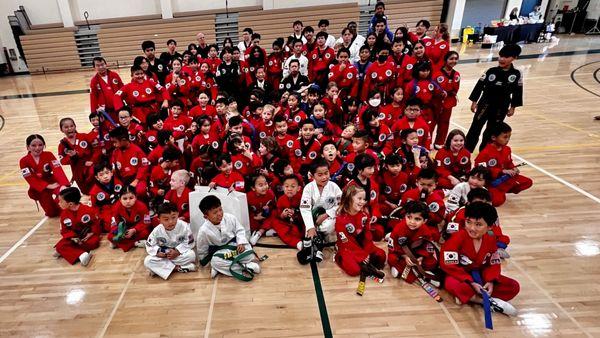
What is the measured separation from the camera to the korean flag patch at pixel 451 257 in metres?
2.89

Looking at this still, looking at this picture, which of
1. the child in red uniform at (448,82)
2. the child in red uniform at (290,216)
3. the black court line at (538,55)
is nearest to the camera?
the child in red uniform at (290,216)

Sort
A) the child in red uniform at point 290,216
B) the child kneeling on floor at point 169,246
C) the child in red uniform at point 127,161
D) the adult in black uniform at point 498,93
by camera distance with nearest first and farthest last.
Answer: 1. the child kneeling on floor at point 169,246
2. the child in red uniform at point 290,216
3. the child in red uniform at point 127,161
4. the adult in black uniform at point 498,93

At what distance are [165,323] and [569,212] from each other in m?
4.64

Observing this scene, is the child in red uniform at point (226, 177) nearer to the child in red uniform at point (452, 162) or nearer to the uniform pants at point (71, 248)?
the uniform pants at point (71, 248)

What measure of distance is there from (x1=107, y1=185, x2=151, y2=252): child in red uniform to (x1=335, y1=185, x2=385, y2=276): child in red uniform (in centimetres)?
221

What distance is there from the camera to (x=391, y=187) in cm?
403

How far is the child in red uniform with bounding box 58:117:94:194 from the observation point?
4.64m

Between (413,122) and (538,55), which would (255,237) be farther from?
(538,55)

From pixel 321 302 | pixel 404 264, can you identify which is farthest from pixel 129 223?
pixel 404 264

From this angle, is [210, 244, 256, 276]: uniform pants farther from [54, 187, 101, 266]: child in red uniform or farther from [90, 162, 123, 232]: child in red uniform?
[90, 162, 123, 232]: child in red uniform

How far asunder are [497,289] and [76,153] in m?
5.33

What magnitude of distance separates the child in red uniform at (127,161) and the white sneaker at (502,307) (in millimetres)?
4019

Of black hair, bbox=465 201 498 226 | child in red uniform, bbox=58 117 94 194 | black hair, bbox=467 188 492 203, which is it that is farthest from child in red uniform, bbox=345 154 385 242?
child in red uniform, bbox=58 117 94 194

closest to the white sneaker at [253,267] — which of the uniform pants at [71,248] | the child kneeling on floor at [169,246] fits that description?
the child kneeling on floor at [169,246]
